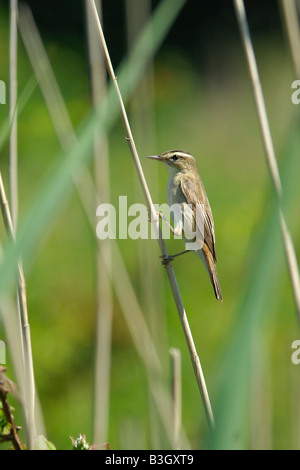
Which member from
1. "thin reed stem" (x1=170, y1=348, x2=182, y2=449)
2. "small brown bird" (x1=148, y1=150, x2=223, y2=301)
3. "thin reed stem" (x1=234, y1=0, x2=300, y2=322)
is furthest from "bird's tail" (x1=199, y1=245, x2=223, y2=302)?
"thin reed stem" (x1=170, y1=348, x2=182, y2=449)

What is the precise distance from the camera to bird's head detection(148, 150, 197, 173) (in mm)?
3164

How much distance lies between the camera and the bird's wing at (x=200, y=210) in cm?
299

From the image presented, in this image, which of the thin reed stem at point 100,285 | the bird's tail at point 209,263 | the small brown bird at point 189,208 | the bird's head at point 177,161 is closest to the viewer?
the thin reed stem at point 100,285

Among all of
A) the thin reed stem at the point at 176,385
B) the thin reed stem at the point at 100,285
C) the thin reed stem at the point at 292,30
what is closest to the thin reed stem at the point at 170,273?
the thin reed stem at the point at 176,385

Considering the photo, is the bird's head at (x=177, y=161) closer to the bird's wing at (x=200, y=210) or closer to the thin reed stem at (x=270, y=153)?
the bird's wing at (x=200, y=210)

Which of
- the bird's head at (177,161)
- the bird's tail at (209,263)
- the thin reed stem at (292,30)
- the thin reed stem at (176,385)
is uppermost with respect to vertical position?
the thin reed stem at (292,30)

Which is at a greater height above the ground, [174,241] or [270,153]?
[174,241]

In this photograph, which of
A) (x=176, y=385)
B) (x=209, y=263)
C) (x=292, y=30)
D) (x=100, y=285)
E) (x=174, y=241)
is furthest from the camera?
(x=174, y=241)

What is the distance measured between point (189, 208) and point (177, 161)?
30cm

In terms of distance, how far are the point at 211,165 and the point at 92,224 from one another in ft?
15.3

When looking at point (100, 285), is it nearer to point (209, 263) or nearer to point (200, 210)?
point (209, 263)

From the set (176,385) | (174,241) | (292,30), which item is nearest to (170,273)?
(176,385)

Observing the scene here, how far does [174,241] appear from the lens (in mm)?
6070
